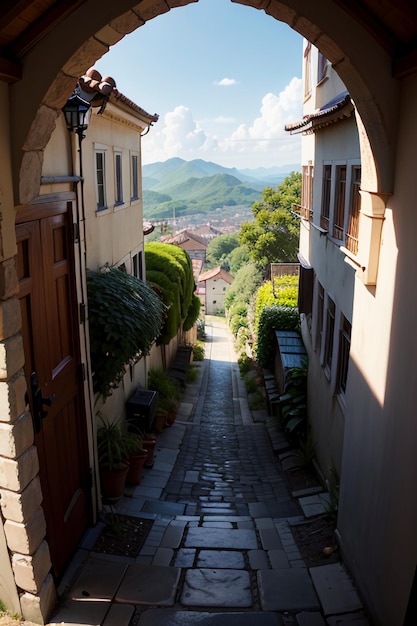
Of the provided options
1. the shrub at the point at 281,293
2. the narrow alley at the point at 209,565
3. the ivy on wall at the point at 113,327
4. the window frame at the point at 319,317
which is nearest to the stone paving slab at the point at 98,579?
the narrow alley at the point at 209,565

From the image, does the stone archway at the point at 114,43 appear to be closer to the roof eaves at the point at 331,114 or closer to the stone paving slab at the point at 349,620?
the roof eaves at the point at 331,114

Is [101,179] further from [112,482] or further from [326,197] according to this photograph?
[112,482]

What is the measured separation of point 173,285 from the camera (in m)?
14.1

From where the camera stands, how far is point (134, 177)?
12133mm

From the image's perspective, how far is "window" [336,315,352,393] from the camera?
7389 mm

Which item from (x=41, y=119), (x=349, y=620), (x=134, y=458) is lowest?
(x=134, y=458)

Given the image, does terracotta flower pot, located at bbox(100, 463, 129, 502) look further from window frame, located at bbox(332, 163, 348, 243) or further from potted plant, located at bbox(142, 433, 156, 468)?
window frame, located at bbox(332, 163, 348, 243)

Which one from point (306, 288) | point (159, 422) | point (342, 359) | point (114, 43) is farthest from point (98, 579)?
point (306, 288)

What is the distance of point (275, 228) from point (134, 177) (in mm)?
17451

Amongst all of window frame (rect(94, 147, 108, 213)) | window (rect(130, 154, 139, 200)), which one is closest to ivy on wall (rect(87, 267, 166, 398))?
window frame (rect(94, 147, 108, 213))

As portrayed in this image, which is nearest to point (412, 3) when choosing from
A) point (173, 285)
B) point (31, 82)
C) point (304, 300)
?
point (31, 82)

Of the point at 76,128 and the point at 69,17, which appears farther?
the point at 76,128

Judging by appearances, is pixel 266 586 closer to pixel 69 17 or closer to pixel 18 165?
pixel 18 165

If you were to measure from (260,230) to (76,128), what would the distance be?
78.8ft
